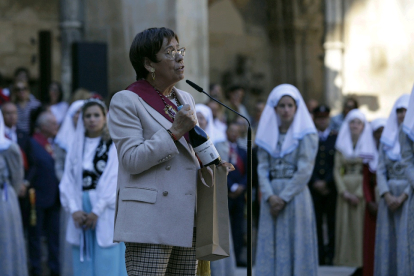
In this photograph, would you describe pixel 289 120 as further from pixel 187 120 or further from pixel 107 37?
pixel 107 37

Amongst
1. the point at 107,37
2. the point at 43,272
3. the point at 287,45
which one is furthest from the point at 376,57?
the point at 43,272

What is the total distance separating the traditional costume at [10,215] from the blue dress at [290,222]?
2476 mm

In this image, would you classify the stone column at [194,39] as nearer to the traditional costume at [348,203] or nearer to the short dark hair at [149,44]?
the traditional costume at [348,203]

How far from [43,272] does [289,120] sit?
13.5 ft

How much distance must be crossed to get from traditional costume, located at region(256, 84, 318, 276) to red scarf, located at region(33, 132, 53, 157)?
11.2 feet

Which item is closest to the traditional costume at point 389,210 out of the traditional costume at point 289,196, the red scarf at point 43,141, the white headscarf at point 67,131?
the traditional costume at point 289,196

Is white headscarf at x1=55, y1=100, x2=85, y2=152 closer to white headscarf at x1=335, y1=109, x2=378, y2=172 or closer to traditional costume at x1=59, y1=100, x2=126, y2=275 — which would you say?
traditional costume at x1=59, y1=100, x2=126, y2=275

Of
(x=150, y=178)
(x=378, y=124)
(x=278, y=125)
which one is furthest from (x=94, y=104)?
(x=378, y=124)

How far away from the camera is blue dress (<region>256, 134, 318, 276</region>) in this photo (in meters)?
6.23

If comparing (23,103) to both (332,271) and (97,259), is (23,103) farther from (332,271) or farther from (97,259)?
(332,271)

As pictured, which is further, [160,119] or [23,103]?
[23,103]

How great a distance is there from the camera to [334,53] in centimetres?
1420

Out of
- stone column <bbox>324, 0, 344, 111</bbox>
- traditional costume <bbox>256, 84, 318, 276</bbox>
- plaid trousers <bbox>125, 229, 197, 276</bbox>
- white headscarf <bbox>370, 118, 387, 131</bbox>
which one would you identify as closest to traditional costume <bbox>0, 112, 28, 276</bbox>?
traditional costume <bbox>256, 84, 318, 276</bbox>

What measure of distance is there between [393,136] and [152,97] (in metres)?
3.89
